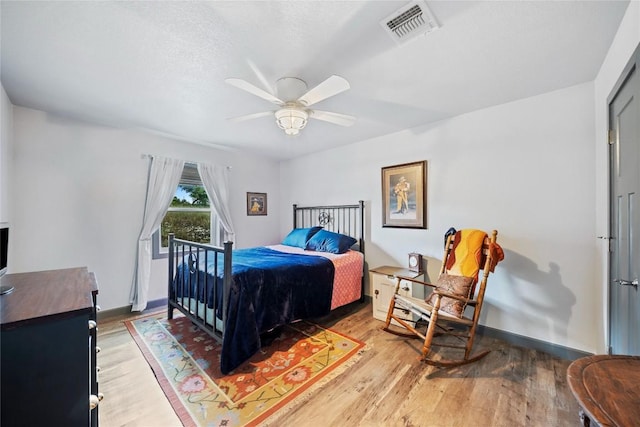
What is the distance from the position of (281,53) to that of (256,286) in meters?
1.80

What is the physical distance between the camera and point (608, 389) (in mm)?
698

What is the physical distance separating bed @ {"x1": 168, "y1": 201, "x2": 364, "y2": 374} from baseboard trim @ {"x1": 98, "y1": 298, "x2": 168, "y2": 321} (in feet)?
1.79

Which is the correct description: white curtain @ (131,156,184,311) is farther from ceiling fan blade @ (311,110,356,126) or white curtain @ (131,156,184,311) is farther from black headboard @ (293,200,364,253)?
ceiling fan blade @ (311,110,356,126)

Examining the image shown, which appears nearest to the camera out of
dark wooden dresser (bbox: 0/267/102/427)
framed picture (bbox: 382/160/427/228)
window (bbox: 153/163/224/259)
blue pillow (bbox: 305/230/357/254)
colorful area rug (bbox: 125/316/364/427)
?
dark wooden dresser (bbox: 0/267/102/427)

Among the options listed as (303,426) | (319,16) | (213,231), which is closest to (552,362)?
(303,426)

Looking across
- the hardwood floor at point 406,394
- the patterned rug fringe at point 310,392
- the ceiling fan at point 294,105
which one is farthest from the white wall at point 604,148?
the patterned rug fringe at point 310,392

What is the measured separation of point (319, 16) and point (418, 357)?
257 cm

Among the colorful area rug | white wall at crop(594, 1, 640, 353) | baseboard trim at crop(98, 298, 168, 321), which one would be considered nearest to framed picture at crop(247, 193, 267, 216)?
baseboard trim at crop(98, 298, 168, 321)

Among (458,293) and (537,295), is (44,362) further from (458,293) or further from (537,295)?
(537,295)

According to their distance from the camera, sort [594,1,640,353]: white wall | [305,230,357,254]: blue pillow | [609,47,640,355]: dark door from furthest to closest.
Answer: [305,230,357,254]: blue pillow → [594,1,640,353]: white wall → [609,47,640,355]: dark door

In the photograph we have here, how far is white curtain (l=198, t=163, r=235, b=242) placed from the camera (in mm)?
3799

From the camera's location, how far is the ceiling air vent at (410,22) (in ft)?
4.32

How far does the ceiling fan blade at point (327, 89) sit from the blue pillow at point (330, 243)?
1985 mm

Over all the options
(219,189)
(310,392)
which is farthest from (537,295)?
(219,189)
